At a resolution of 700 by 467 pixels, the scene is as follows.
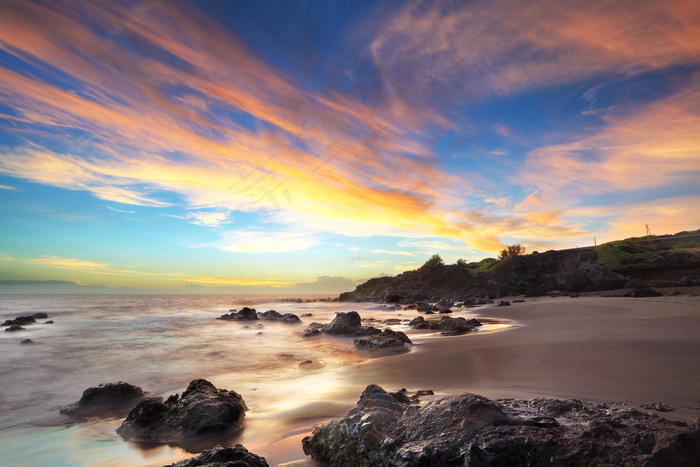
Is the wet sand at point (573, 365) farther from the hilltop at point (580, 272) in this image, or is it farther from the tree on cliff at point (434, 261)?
the tree on cliff at point (434, 261)

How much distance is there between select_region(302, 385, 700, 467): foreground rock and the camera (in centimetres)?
231

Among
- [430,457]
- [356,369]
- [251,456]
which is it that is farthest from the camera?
[356,369]

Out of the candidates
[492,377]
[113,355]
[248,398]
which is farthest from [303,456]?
[113,355]

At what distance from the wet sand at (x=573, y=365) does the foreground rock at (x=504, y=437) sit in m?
A: 1.90

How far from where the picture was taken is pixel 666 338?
816 cm

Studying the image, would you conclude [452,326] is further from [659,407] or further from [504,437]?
[504,437]

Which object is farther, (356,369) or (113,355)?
(113,355)

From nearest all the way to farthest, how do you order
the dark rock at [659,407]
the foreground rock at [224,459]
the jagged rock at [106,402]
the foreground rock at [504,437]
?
1. the foreground rock at [504,437]
2. the foreground rock at [224,459]
3. the dark rock at [659,407]
4. the jagged rock at [106,402]

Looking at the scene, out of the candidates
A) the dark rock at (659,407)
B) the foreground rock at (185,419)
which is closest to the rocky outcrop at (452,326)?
the dark rock at (659,407)

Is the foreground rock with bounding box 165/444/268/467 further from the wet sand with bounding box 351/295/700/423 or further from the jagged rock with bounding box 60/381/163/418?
the jagged rock with bounding box 60/381/163/418

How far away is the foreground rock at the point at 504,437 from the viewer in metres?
2.31

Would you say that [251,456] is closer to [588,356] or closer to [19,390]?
[588,356]

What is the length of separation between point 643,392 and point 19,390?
13665 millimetres

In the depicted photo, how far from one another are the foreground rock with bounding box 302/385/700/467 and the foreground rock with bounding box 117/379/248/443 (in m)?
2.03
